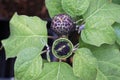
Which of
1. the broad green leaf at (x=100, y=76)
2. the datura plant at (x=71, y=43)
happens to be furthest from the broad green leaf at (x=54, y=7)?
the broad green leaf at (x=100, y=76)

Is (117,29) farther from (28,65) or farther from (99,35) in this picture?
(28,65)

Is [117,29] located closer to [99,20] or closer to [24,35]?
[99,20]

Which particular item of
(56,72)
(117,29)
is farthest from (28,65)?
(117,29)

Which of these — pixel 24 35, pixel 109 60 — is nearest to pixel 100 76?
pixel 109 60

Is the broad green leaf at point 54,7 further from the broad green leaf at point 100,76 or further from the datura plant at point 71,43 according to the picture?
the broad green leaf at point 100,76

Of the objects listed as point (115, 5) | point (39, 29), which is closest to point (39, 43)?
point (39, 29)
